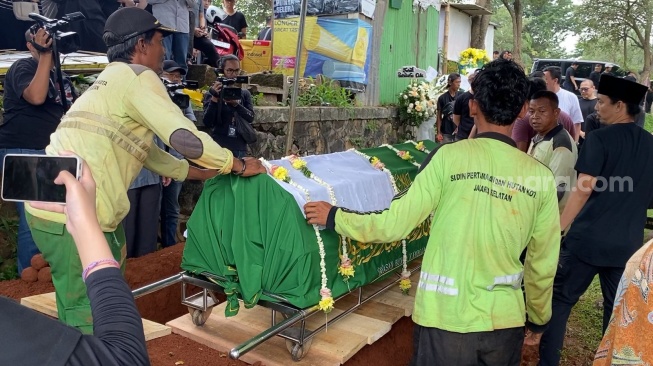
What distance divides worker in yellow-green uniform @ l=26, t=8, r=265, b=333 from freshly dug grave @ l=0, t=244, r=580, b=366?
0.74m

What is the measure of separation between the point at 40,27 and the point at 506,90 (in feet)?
10.0

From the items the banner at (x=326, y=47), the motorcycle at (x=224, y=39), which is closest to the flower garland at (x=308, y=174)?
the motorcycle at (x=224, y=39)

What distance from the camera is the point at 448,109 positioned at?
924 centimetres

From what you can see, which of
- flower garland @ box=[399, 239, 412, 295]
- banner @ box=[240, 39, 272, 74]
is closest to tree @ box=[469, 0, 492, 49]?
banner @ box=[240, 39, 272, 74]

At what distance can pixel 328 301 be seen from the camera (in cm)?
292

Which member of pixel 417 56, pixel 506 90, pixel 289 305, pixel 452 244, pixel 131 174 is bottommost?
pixel 289 305

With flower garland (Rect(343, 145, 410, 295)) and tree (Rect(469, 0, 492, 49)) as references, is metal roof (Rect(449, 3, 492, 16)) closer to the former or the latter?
tree (Rect(469, 0, 492, 49))

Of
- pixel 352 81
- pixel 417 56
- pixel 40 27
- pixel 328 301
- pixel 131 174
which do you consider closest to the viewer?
pixel 131 174

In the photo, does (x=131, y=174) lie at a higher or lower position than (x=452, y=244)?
higher

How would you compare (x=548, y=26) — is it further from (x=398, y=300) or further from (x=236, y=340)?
(x=236, y=340)

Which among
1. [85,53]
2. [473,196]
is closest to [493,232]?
[473,196]

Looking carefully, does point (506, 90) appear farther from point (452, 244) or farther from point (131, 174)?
point (131, 174)

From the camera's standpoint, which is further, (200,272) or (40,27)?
(40,27)

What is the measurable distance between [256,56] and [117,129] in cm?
744
